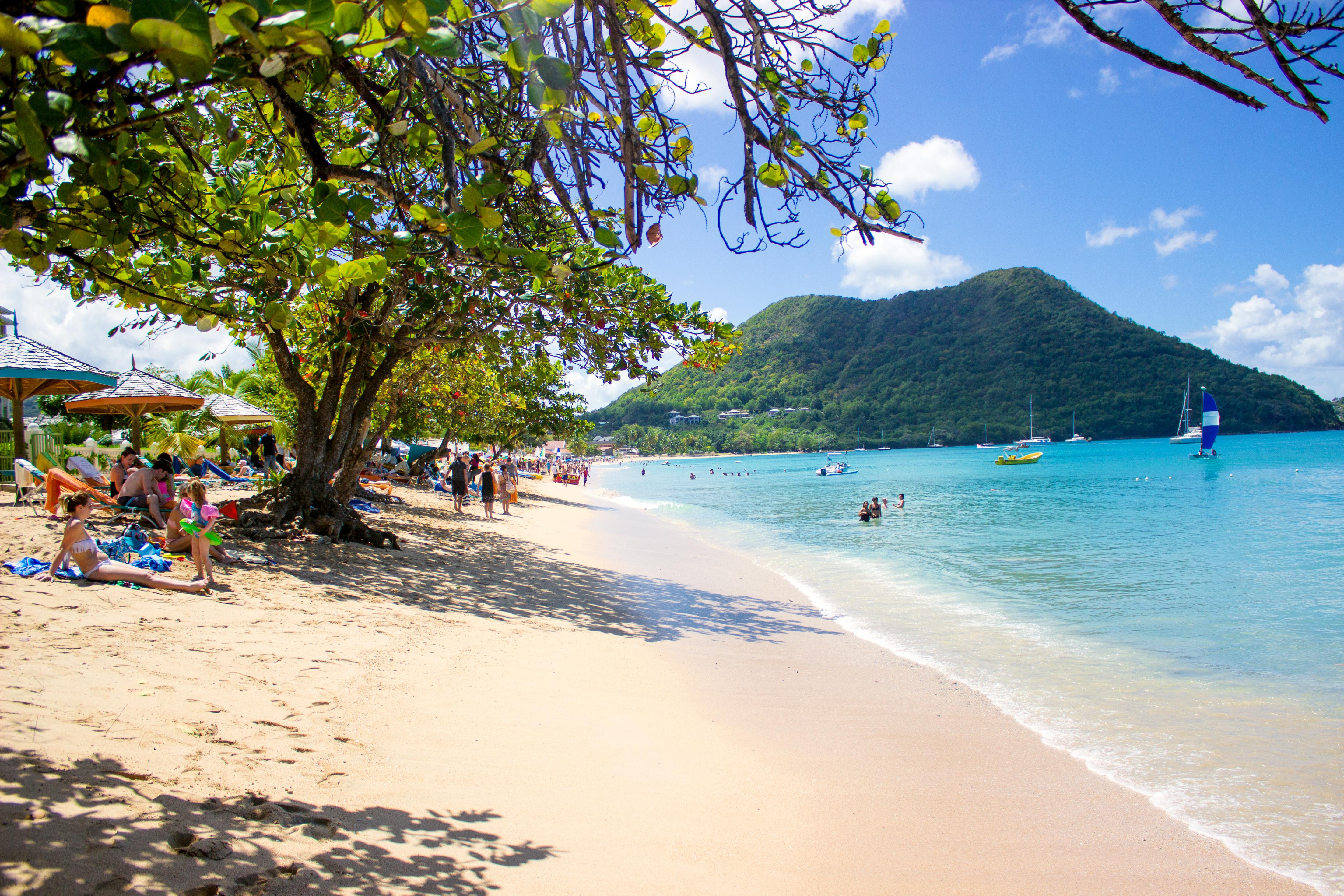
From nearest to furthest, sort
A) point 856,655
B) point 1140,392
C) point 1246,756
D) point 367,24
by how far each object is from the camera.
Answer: point 367,24
point 1246,756
point 856,655
point 1140,392

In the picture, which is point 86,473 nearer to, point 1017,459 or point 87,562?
point 87,562

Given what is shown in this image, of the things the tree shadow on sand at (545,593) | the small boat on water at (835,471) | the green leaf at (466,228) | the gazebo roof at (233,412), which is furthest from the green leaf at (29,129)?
the small boat on water at (835,471)

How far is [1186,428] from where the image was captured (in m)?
90.9

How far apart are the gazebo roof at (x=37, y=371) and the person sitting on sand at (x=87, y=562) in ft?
18.4

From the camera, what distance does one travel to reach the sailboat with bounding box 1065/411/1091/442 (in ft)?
327

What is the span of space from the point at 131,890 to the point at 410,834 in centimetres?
91

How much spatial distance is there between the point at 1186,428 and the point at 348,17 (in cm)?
11118

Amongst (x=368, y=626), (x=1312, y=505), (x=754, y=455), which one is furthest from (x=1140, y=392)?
(x=368, y=626)

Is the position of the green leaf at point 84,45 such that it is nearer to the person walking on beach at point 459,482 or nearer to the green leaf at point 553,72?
the green leaf at point 553,72

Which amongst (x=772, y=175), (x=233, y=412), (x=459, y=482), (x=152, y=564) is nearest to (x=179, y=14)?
(x=772, y=175)

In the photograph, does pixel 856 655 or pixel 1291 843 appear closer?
pixel 1291 843

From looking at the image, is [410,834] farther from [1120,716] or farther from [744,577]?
[744,577]

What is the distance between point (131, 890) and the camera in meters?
2.09

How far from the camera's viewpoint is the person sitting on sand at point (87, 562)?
5418mm
